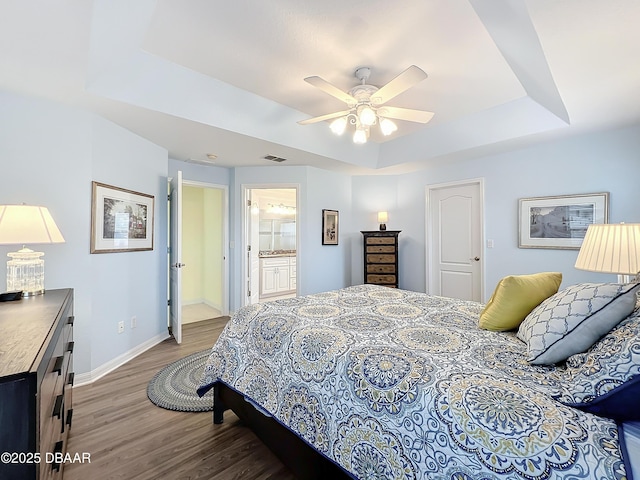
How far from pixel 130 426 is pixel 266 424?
101cm

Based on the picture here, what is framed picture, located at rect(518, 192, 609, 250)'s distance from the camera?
304 cm

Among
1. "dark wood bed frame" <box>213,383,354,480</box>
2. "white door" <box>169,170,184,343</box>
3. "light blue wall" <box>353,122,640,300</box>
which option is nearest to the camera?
"dark wood bed frame" <box>213,383,354,480</box>

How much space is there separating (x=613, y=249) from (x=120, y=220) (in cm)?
379

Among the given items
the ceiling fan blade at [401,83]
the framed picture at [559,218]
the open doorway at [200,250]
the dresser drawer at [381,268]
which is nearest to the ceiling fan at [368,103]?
the ceiling fan blade at [401,83]

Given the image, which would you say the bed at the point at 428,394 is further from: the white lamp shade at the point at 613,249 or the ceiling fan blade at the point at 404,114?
the ceiling fan blade at the point at 404,114

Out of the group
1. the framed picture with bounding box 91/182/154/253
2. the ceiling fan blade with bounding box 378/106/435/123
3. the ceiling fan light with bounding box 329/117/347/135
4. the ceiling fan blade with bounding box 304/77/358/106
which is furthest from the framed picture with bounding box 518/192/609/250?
the framed picture with bounding box 91/182/154/253

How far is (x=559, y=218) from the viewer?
3271 millimetres

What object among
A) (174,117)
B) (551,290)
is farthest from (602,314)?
(174,117)

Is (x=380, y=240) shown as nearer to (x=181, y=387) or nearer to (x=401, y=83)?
(x=401, y=83)

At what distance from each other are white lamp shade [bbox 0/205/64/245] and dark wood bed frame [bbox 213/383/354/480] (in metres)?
1.35

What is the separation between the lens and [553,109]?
2.72 metres

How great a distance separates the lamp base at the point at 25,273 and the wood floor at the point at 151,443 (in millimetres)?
940

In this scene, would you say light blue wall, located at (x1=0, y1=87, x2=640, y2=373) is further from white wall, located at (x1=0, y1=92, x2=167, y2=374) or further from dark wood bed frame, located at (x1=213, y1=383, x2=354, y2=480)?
dark wood bed frame, located at (x1=213, y1=383, x2=354, y2=480)

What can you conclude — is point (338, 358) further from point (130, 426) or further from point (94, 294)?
point (94, 294)
